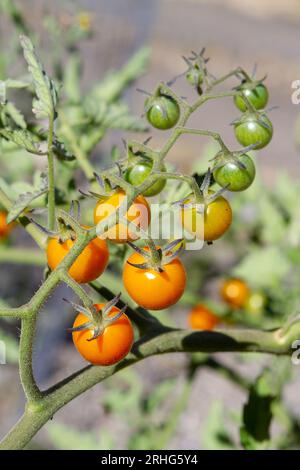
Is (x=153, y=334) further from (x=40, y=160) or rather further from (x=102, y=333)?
(x=40, y=160)

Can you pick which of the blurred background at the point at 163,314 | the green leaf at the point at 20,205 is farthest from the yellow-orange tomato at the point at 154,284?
the blurred background at the point at 163,314

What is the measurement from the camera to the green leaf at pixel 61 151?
639 millimetres

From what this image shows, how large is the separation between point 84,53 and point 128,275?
2.03 metres

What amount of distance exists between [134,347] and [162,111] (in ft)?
0.75

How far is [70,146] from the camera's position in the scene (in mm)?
833

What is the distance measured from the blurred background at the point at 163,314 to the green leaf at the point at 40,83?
28cm

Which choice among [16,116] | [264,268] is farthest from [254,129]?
[264,268]

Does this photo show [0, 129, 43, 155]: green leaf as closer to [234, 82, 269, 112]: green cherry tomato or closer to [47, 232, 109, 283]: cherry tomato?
[47, 232, 109, 283]: cherry tomato

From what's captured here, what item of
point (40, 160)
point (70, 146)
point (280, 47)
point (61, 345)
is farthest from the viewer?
point (280, 47)

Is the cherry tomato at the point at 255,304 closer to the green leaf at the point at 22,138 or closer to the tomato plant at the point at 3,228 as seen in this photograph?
the tomato plant at the point at 3,228

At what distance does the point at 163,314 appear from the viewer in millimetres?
1103

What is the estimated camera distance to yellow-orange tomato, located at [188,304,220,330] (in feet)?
4.09

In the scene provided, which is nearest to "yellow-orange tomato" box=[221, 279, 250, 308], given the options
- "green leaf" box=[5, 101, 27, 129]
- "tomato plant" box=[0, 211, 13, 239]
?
"tomato plant" box=[0, 211, 13, 239]

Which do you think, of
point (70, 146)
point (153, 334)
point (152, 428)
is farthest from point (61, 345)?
point (153, 334)
